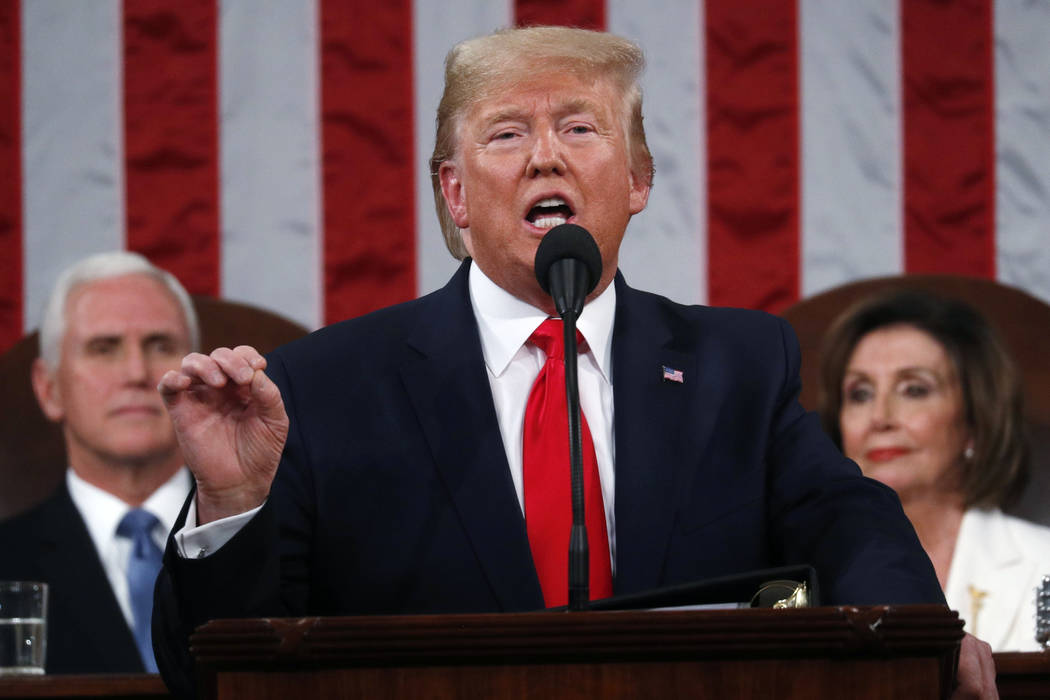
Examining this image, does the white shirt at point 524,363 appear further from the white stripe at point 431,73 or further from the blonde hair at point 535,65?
the white stripe at point 431,73

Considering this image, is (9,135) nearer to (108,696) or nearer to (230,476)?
(108,696)

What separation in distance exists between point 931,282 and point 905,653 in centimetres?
261

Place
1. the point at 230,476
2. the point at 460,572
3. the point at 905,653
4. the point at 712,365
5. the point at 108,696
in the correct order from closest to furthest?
the point at 905,653
the point at 230,476
the point at 460,572
the point at 712,365
the point at 108,696

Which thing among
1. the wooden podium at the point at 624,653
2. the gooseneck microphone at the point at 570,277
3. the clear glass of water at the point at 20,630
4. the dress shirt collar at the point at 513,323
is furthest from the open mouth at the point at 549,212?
the clear glass of water at the point at 20,630

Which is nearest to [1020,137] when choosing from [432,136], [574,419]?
[432,136]

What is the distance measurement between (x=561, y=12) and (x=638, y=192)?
1.53 metres

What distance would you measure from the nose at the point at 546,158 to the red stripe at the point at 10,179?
2.05 meters

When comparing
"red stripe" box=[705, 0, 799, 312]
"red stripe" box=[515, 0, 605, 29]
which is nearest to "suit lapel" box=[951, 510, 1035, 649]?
"red stripe" box=[705, 0, 799, 312]

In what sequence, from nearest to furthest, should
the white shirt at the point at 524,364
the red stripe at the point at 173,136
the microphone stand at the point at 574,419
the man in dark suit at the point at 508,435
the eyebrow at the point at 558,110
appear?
the microphone stand at the point at 574,419, the man in dark suit at the point at 508,435, the white shirt at the point at 524,364, the eyebrow at the point at 558,110, the red stripe at the point at 173,136

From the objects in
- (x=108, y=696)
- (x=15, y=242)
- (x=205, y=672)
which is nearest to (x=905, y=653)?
(x=205, y=672)

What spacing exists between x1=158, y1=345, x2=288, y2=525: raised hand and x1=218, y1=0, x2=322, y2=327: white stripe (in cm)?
202

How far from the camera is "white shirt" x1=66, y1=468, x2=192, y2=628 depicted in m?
3.51

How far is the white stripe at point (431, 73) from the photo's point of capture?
3.75 metres

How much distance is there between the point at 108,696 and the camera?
228 centimetres
